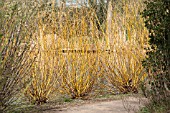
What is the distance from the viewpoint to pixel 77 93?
359 inches

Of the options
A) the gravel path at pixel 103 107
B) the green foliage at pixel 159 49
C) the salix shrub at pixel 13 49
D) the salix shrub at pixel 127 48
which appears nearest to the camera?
the green foliage at pixel 159 49

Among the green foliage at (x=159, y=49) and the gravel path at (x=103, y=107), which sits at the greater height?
the green foliage at (x=159, y=49)

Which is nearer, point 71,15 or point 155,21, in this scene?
point 155,21

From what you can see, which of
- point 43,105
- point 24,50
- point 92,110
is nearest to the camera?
point 24,50

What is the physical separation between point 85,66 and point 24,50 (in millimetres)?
2783

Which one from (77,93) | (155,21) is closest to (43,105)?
(77,93)

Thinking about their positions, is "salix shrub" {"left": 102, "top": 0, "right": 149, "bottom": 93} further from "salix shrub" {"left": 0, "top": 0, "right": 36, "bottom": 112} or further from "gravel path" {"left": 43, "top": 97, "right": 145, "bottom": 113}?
"salix shrub" {"left": 0, "top": 0, "right": 36, "bottom": 112}

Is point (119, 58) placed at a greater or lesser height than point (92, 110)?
greater

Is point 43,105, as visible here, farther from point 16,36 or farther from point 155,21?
point 155,21

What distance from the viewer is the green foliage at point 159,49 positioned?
5.89 metres

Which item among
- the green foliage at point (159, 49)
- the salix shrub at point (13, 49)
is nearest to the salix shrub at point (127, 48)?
the green foliage at point (159, 49)

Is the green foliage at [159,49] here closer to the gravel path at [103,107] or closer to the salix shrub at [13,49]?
the gravel path at [103,107]

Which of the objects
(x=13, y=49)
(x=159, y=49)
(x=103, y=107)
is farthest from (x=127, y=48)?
(x=13, y=49)

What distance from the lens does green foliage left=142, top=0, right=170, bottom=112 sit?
5.89m
